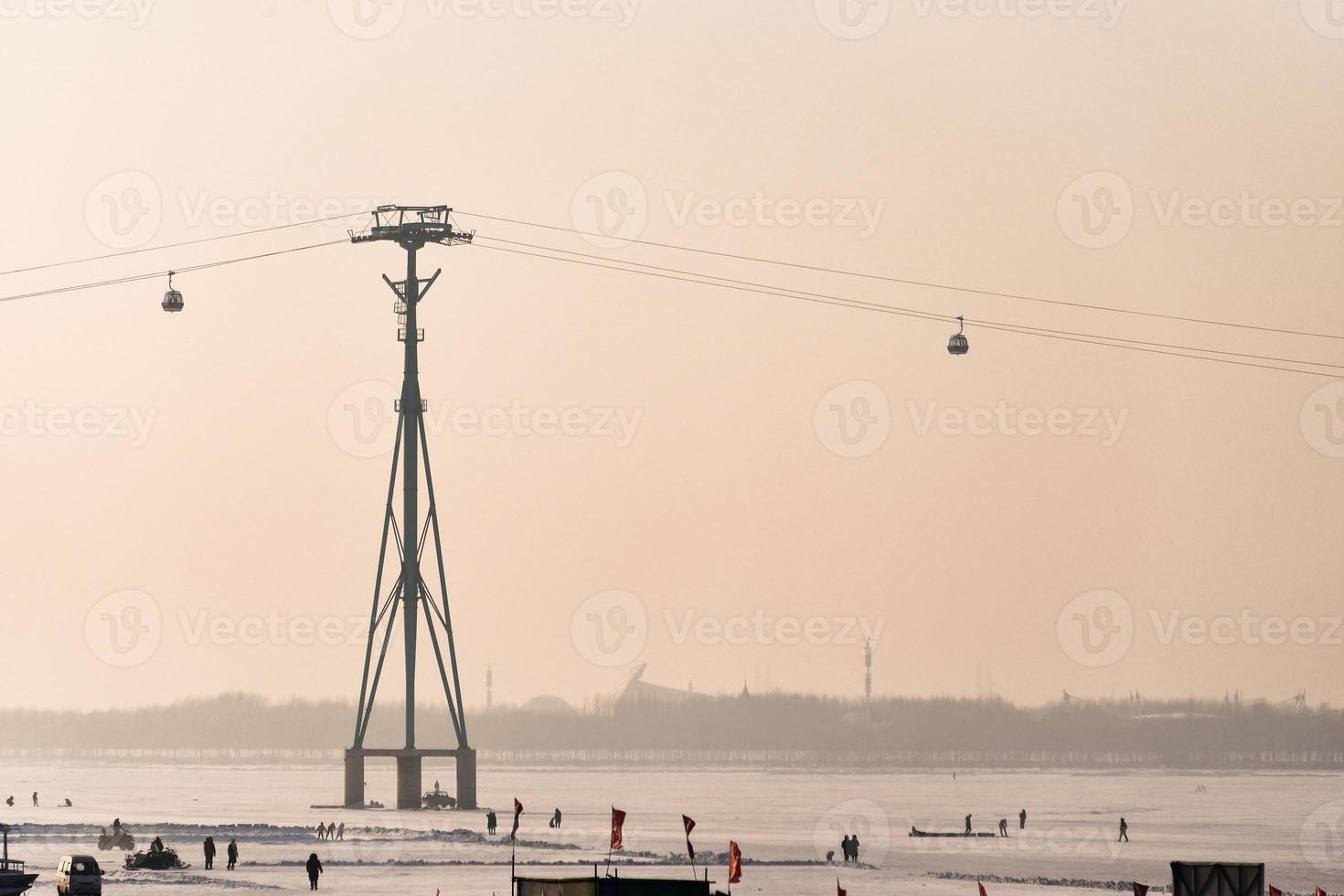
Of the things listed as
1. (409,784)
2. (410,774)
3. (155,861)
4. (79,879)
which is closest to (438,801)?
(409,784)

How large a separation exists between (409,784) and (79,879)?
48.6m

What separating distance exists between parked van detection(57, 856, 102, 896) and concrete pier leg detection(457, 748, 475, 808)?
45788 millimetres

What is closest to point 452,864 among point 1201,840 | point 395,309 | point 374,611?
point 374,611

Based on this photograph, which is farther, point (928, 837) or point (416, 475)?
point (928, 837)

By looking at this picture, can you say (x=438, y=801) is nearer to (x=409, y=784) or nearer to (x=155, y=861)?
(x=409, y=784)

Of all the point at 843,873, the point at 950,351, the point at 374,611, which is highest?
the point at 950,351

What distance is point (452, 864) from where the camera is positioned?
6812 centimetres

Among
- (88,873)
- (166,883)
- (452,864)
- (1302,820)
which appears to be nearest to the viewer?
(88,873)

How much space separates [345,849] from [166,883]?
17212 mm

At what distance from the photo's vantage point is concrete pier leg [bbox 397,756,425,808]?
101 meters

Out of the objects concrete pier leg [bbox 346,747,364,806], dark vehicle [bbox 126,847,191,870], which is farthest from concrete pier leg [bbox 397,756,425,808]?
dark vehicle [bbox 126,847,191,870]

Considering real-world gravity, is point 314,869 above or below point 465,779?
below

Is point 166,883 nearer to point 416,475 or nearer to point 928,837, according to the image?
point 416,475

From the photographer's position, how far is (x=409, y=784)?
10125cm
